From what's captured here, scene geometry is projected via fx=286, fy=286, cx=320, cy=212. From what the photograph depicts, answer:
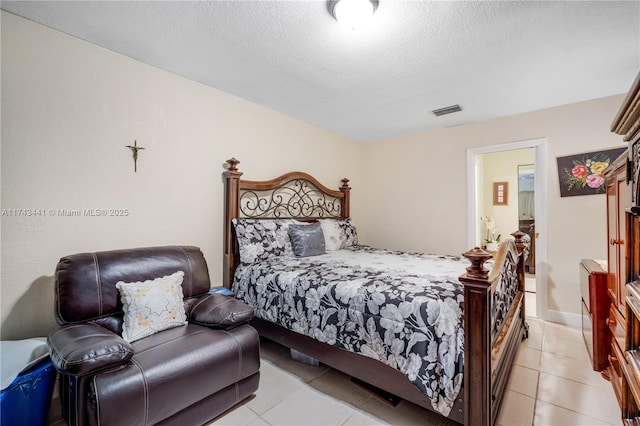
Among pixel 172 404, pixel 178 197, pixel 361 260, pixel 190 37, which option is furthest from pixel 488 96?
pixel 172 404

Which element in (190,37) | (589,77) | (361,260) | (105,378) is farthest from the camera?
(361,260)

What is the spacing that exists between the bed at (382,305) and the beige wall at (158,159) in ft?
1.36

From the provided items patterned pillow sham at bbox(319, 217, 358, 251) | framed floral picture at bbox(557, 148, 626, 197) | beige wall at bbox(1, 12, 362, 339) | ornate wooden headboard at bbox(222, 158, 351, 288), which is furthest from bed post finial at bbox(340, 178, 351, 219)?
framed floral picture at bbox(557, 148, 626, 197)

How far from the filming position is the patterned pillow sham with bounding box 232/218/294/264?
2.80m

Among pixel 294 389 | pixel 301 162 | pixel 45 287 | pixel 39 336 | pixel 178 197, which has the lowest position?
pixel 294 389

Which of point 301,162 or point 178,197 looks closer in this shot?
point 178,197

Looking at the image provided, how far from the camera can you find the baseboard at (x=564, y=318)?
3146 millimetres

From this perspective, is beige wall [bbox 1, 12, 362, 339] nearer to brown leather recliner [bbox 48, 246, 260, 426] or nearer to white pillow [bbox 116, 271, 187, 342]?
brown leather recliner [bbox 48, 246, 260, 426]

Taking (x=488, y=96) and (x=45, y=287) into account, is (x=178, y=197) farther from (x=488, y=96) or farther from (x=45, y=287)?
(x=488, y=96)

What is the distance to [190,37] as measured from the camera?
2.02 m

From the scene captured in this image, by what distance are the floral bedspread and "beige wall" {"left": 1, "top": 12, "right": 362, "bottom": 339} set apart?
86cm

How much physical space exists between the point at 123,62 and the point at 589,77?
13.1 feet

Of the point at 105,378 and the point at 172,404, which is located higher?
the point at 105,378

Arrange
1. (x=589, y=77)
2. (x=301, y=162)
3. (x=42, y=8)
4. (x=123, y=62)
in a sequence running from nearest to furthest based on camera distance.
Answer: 1. (x=42, y=8)
2. (x=123, y=62)
3. (x=589, y=77)
4. (x=301, y=162)
